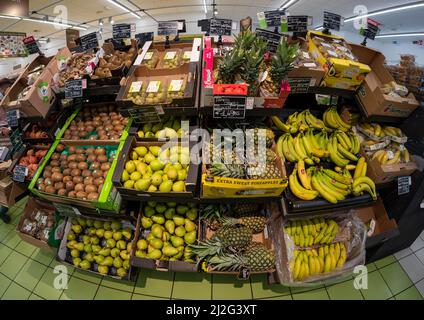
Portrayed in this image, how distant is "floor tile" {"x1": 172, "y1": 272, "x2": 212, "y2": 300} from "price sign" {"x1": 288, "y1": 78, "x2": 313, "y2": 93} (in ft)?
7.70

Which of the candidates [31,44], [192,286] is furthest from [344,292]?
[31,44]

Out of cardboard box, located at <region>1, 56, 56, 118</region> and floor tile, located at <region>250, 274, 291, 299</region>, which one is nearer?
cardboard box, located at <region>1, 56, 56, 118</region>

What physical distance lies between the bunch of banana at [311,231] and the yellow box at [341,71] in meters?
1.47

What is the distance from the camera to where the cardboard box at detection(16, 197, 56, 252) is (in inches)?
89.7

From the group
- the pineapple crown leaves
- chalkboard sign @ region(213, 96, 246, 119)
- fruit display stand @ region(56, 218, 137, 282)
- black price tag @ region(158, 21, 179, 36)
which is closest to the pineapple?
the pineapple crown leaves

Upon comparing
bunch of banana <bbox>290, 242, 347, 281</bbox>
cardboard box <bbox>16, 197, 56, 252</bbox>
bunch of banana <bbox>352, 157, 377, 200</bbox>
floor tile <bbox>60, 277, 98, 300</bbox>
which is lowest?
floor tile <bbox>60, 277, 98, 300</bbox>

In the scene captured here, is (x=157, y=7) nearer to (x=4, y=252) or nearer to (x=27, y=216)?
(x=27, y=216)

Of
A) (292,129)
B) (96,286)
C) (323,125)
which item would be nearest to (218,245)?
(292,129)

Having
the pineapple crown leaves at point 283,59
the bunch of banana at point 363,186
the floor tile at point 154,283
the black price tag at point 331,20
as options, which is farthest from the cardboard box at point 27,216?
the black price tag at point 331,20

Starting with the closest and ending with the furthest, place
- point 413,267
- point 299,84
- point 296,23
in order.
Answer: point 299,84 → point 296,23 → point 413,267

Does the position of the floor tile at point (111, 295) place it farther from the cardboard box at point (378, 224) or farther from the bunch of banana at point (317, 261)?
the cardboard box at point (378, 224)

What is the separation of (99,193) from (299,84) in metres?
2.20

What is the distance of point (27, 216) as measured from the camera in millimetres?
2488

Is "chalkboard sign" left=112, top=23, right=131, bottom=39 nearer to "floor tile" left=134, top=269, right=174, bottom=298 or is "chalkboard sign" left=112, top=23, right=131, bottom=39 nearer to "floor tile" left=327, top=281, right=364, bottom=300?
"floor tile" left=134, top=269, right=174, bottom=298
